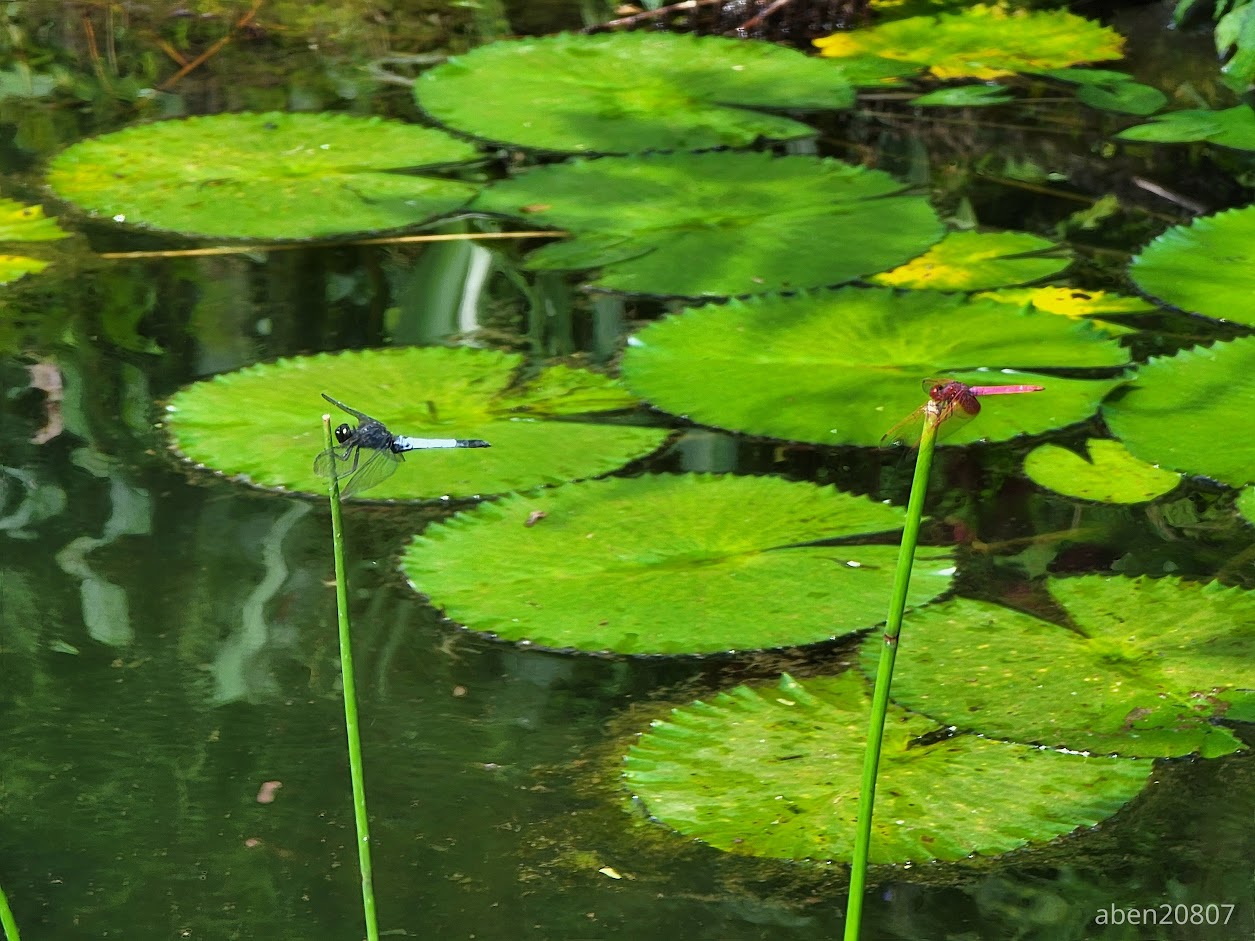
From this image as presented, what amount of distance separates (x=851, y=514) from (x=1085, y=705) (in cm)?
43

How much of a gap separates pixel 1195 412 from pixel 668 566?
2.49 feet

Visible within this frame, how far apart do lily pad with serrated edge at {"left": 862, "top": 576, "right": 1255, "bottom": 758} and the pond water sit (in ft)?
0.18

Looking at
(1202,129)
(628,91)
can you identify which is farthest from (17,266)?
(1202,129)

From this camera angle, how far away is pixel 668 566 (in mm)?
1726

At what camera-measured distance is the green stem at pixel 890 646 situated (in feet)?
2.19

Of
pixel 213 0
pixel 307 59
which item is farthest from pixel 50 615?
pixel 213 0

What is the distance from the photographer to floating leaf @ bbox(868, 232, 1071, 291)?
2457mm

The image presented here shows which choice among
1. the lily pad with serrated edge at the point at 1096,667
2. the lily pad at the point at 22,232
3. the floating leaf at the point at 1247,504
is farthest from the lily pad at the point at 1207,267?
the lily pad at the point at 22,232

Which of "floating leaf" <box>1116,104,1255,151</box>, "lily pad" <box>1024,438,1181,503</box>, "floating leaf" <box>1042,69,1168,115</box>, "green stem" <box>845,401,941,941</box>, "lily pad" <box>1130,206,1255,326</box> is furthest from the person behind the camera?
"floating leaf" <box>1042,69,1168,115</box>

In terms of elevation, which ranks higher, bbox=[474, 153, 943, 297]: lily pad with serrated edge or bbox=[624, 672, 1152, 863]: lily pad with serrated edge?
bbox=[474, 153, 943, 297]: lily pad with serrated edge

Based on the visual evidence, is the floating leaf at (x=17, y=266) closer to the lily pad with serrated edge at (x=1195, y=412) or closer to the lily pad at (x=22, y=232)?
the lily pad at (x=22, y=232)

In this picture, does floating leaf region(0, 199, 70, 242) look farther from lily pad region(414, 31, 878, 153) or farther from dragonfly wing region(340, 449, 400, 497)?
dragonfly wing region(340, 449, 400, 497)

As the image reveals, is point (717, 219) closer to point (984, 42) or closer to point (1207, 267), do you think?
point (1207, 267)

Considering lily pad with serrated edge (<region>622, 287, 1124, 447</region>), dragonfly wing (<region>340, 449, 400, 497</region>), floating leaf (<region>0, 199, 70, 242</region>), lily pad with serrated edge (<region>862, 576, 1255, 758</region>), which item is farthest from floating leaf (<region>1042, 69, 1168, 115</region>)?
dragonfly wing (<region>340, 449, 400, 497</region>)
